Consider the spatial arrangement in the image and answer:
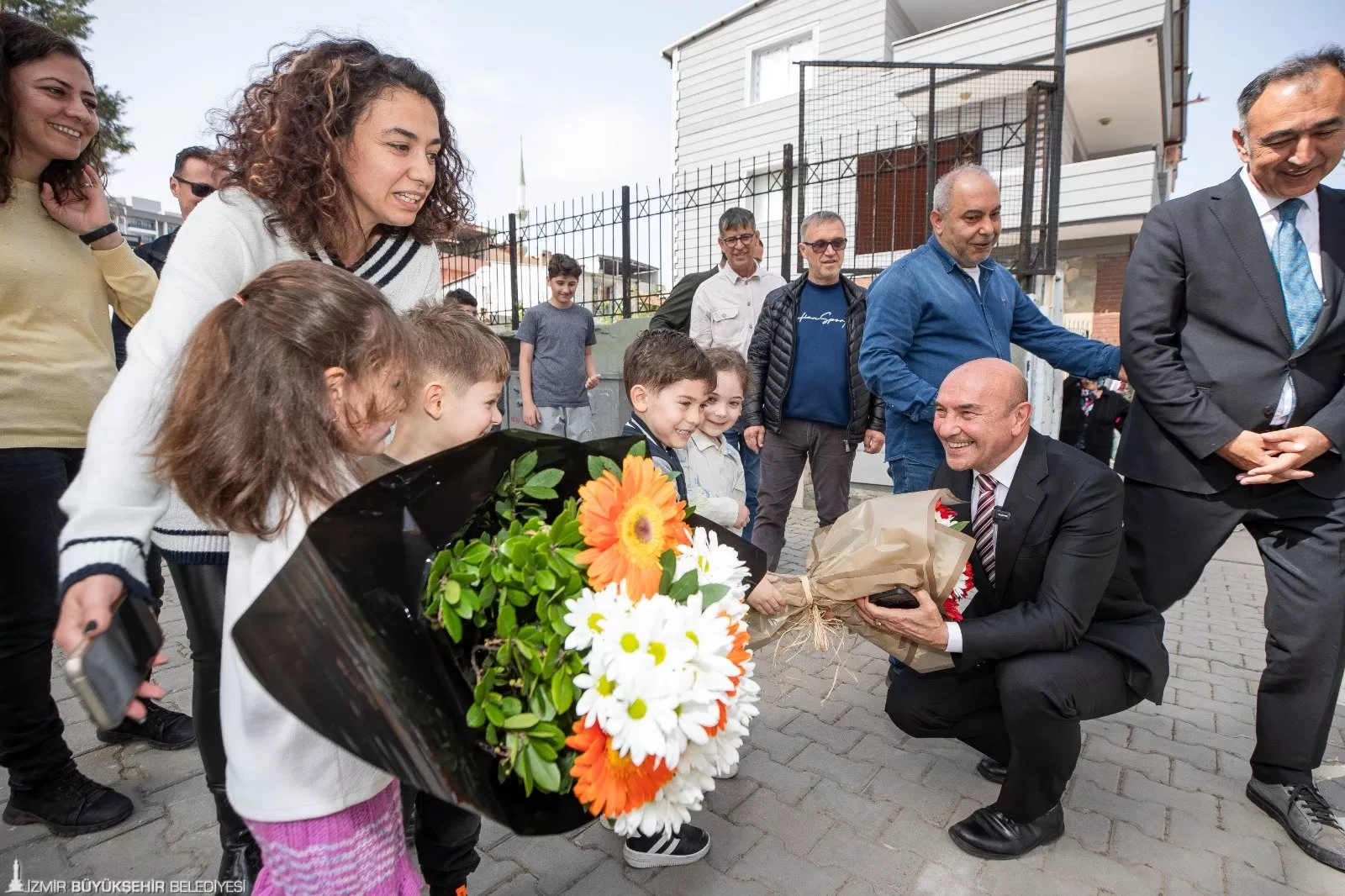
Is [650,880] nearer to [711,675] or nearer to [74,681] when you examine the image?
[711,675]

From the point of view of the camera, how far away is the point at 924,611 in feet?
7.25

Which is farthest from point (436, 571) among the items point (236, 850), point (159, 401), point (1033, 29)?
point (1033, 29)

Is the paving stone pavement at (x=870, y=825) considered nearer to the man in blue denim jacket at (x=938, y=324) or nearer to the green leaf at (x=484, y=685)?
the man in blue denim jacket at (x=938, y=324)

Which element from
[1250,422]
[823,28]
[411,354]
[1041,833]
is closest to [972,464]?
[1250,422]

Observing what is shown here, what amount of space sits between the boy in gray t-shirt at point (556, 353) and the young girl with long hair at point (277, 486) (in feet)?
18.3

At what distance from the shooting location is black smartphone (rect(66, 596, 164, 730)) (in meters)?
1.03

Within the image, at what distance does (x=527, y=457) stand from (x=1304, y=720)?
8.97ft

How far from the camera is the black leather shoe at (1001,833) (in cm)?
232

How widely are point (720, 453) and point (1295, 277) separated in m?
2.06

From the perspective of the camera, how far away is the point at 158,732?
292 cm

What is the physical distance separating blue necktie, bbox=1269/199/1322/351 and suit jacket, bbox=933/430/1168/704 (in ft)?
2.55

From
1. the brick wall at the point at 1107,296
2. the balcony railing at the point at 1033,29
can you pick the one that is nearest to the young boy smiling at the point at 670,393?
the balcony railing at the point at 1033,29

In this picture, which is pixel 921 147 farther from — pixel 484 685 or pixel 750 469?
pixel 484 685

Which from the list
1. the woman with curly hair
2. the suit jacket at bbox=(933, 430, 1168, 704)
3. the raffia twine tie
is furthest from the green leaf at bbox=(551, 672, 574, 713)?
the suit jacket at bbox=(933, 430, 1168, 704)
